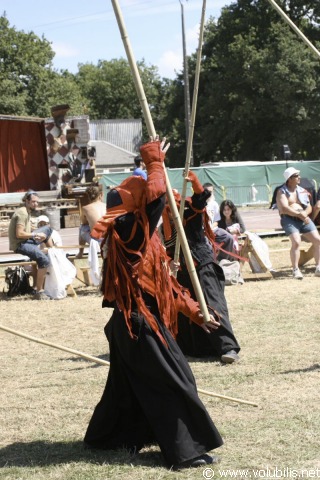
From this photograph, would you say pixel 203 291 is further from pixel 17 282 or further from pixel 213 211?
pixel 17 282

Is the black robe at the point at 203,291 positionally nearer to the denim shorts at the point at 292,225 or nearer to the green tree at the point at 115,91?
the denim shorts at the point at 292,225

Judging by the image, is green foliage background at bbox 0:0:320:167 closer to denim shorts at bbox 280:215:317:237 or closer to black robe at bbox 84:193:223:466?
denim shorts at bbox 280:215:317:237

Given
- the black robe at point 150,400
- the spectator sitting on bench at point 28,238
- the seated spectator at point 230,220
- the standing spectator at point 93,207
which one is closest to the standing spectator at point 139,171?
the standing spectator at point 93,207

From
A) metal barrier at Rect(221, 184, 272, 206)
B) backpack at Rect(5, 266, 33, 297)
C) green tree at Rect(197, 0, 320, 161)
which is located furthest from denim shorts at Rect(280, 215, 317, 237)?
green tree at Rect(197, 0, 320, 161)

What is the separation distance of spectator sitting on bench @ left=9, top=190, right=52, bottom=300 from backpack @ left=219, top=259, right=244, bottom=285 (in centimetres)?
253

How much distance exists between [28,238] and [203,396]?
6.40 metres

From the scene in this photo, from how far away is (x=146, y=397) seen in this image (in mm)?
5066

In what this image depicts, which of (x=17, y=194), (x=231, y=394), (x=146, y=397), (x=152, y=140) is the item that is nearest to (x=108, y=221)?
(x=152, y=140)

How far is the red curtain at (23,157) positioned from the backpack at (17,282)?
50.0ft

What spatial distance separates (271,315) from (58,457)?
5.11 meters

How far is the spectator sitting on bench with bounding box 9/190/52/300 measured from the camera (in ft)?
40.7

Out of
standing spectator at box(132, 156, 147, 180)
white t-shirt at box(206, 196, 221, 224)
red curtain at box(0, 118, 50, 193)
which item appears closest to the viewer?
standing spectator at box(132, 156, 147, 180)

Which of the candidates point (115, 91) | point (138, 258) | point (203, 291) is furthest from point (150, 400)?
point (115, 91)

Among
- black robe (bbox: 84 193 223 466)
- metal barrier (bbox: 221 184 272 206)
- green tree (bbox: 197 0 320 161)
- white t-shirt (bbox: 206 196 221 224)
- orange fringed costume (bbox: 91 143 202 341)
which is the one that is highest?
green tree (bbox: 197 0 320 161)
